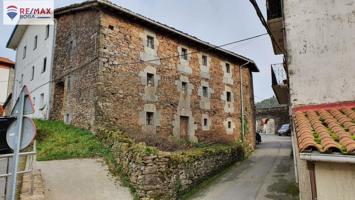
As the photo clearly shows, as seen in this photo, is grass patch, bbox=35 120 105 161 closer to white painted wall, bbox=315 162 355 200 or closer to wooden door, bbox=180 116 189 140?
wooden door, bbox=180 116 189 140

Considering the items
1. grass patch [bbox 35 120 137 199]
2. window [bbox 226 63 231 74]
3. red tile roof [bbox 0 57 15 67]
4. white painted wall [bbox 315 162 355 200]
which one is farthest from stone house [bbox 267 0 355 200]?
red tile roof [bbox 0 57 15 67]

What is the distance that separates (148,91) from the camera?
49.9 feet

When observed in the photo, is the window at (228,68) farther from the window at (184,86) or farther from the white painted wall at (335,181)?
the white painted wall at (335,181)

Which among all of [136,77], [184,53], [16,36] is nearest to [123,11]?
[136,77]

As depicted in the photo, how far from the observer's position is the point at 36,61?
19.0 meters

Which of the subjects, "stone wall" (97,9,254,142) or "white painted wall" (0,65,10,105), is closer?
"stone wall" (97,9,254,142)

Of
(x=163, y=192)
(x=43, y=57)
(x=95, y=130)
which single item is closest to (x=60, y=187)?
(x=163, y=192)

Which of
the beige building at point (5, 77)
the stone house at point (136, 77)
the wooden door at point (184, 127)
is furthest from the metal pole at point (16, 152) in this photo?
the beige building at point (5, 77)

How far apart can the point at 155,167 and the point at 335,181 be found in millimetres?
6087

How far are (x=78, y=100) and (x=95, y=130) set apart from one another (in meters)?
2.56

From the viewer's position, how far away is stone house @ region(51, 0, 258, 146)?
1376 centimetres

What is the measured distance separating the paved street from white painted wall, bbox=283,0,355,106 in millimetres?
4741

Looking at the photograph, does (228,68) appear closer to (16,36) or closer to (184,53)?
(184,53)

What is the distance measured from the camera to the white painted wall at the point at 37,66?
17078 millimetres
